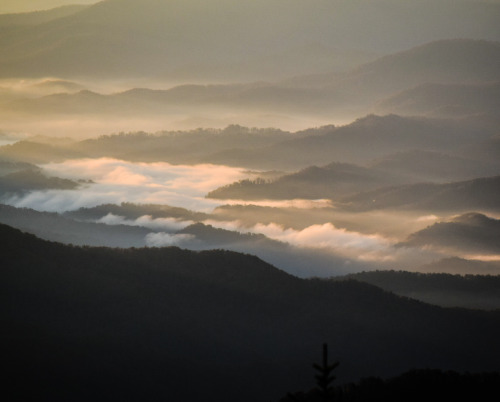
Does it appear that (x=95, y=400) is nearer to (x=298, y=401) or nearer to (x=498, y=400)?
(x=498, y=400)

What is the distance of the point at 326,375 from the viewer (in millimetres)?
53000

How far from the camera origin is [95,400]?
19975cm

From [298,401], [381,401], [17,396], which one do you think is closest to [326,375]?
[298,401]

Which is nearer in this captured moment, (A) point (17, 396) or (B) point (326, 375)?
(B) point (326, 375)

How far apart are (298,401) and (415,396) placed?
485ft

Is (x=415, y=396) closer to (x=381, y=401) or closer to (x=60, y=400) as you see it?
(x=381, y=401)

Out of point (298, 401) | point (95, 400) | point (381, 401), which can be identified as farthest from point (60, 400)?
point (298, 401)

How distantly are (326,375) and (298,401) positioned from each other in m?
2.09

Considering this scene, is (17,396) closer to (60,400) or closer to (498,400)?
(60,400)

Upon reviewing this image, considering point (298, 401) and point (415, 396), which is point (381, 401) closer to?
point (415, 396)

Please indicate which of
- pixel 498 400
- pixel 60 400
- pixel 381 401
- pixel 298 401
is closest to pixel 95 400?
pixel 60 400

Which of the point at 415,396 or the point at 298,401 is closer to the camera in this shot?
the point at 298,401

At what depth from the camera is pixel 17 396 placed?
19962cm

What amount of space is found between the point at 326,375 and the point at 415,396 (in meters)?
149
